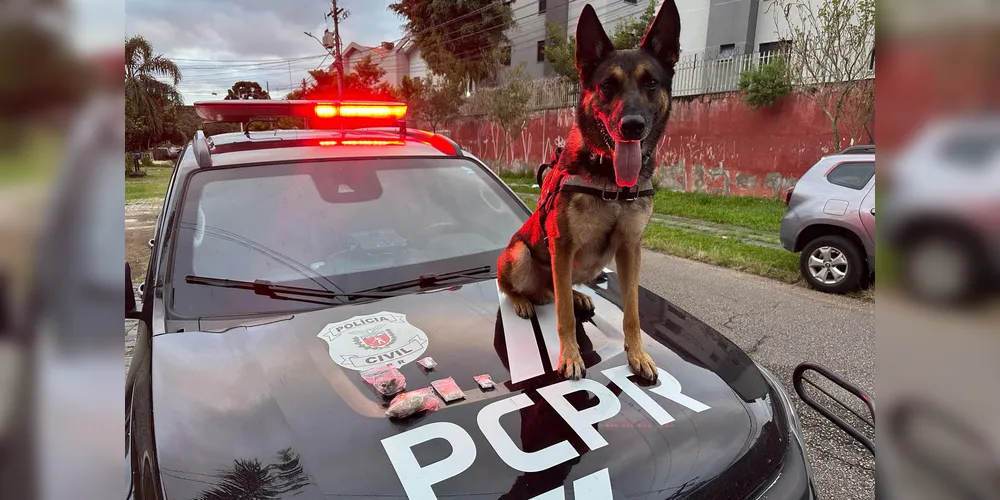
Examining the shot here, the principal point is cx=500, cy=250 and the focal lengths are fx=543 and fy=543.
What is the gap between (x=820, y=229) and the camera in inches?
223

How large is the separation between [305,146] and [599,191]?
1.62 m

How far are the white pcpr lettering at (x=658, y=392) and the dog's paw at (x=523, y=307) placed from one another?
1.39ft

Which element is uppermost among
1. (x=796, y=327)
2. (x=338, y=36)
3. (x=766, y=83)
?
(x=766, y=83)

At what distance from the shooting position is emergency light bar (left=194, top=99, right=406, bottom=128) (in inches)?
112

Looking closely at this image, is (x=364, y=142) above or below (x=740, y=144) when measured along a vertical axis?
below

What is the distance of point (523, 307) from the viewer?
2076 millimetres

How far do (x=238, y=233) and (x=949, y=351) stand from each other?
237cm

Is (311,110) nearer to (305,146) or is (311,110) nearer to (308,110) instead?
(308,110)

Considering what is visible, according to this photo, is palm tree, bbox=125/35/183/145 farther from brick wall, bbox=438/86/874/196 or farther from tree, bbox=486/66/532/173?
tree, bbox=486/66/532/173

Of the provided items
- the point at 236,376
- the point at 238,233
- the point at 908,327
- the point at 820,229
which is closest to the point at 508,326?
the point at 236,376

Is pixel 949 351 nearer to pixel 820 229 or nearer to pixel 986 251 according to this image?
pixel 986 251

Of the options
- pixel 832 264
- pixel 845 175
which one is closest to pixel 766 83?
pixel 845 175

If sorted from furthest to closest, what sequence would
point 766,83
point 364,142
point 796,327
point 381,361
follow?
point 766,83 < point 796,327 < point 364,142 < point 381,361

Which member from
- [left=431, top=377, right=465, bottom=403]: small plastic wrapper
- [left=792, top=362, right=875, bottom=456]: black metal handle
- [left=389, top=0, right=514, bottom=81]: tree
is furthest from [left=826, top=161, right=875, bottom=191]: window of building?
[left=389, top=0, right=514, bottom=81]: tree
